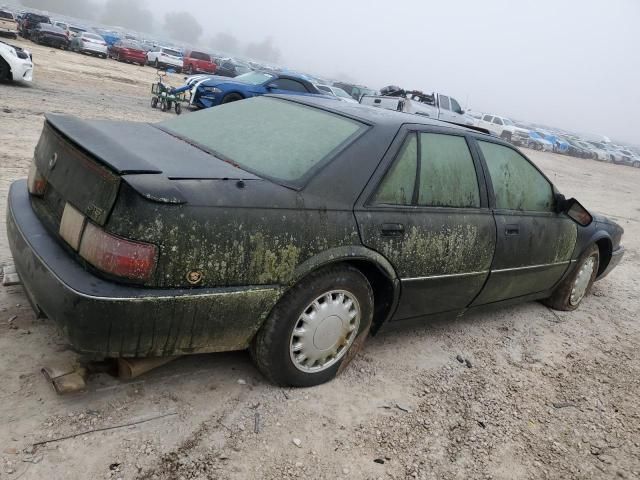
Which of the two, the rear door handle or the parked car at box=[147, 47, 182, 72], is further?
the parked car at box=[147, 47, 182, 72]

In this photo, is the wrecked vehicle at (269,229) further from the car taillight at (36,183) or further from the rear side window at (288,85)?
the rear side window at (288,85)

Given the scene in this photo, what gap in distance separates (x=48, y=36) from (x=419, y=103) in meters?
23.5

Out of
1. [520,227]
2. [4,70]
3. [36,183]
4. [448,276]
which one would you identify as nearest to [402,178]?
[448,276]

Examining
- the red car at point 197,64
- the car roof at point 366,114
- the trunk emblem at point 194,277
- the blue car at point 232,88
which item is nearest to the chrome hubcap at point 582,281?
the car roof at point 366,114

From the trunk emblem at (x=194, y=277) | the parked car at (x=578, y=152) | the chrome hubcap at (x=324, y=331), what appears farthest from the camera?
the parked car at (x=578, y=152)

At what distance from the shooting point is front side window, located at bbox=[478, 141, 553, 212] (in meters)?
3.67

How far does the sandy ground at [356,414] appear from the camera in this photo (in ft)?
7.32

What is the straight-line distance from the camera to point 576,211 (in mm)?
4238

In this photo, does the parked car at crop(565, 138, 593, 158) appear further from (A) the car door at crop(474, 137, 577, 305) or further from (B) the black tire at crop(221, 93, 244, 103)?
(A) the car door at crop(474, 137, 577, 305)

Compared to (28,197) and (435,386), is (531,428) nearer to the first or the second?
(435,386)

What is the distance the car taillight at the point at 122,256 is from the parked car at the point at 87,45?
34.2 meters

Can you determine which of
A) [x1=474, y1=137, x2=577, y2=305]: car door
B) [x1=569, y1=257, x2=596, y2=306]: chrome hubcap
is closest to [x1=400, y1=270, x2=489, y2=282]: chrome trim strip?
[x1=474, y1=137, x2=577, y2=305]: car door

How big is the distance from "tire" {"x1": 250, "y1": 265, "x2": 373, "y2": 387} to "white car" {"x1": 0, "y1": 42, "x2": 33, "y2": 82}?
1234 centimetres

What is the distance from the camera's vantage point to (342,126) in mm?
3047
